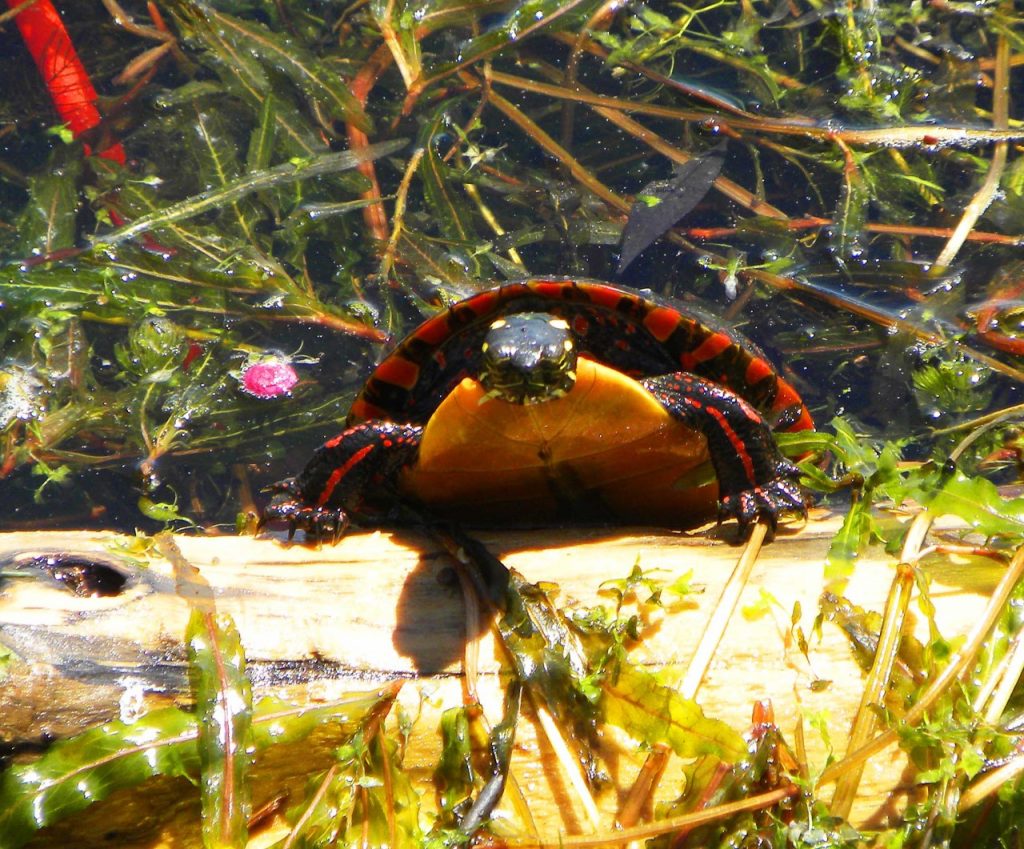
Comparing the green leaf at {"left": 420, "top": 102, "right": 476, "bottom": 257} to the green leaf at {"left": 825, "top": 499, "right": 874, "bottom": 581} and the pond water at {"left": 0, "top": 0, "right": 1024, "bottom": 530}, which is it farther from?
the green leaf at {"left": 825, "top": 499, "right": 874, "bottom": 581}

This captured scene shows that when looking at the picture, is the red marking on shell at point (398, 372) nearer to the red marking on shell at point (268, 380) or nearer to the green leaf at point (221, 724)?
the red marking on shell at point (268, 380)

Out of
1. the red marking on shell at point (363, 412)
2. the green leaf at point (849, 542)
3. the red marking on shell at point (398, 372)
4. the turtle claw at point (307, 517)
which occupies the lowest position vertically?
the green leaf at point (849, 542)

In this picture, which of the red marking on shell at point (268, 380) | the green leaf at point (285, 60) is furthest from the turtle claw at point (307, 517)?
the green leaf at point (285, 60)

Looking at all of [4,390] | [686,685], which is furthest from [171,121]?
Answer: [686,685]

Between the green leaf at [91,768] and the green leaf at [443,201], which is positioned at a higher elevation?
the green leaf at [443,201]

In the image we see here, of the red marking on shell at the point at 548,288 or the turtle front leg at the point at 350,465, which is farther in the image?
the red marking on shell at the point at 548,288

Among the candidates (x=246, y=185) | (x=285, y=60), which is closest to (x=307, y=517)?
(x=246, y=185)

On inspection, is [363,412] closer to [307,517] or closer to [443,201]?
[307,517]

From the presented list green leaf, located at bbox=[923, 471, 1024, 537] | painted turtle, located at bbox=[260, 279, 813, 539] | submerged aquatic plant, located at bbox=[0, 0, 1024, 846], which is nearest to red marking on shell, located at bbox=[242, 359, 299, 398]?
submerged aquatic plant, located at bbox=[0, 0, 1024, 846]
